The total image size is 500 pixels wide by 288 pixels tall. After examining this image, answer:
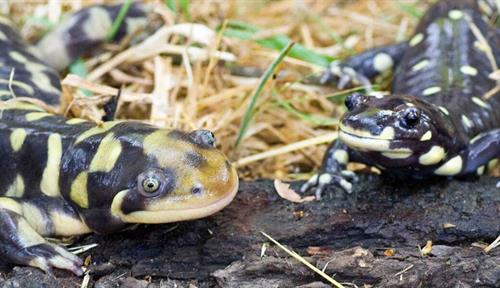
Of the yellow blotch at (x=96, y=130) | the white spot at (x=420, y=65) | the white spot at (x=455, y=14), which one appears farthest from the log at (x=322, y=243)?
the white spot at (x=455, y=14)

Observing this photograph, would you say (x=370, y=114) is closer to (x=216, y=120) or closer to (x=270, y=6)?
(x=216, y=120)

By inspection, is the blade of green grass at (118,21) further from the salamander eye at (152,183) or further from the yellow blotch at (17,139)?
the salamander eye at (152,183)

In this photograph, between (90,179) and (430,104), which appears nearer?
(90,179)

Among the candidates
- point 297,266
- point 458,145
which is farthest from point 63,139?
point 458,145

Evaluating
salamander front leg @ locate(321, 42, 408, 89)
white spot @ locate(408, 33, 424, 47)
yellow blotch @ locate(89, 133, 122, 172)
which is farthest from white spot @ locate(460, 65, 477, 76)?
yellow blotch @ locate(89, 133, 122, 172)

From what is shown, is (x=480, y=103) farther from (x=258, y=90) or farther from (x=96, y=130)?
(x=96, y=130)

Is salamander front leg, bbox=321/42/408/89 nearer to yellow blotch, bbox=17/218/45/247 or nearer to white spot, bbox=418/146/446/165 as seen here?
white spot, bbox=418/146/446/165

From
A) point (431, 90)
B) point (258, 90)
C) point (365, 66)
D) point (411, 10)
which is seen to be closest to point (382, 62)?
point (365, 66)
